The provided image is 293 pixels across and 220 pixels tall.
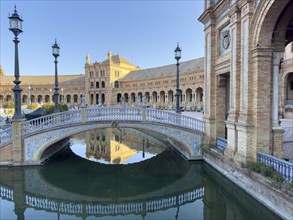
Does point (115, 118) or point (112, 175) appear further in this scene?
point (115, 118)

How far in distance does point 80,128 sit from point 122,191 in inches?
168

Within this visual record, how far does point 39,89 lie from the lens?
7881 centimetres

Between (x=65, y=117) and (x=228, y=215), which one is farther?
(x=65, y=117)

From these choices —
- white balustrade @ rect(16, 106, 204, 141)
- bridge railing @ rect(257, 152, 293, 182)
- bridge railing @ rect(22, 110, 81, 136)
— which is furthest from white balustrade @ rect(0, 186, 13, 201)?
bridge railing @ rect(257, 152, 293, 182)

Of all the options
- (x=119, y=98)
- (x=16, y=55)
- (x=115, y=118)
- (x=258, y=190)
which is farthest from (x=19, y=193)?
(x=119, y=98)

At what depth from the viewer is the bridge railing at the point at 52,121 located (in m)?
10.9

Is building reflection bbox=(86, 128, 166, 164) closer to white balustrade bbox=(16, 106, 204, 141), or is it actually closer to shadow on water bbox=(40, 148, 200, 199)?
shadow on water bbox=(40, 148, 200, 199)

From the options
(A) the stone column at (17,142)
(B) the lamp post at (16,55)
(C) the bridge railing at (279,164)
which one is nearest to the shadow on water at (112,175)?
(A) the stone column at (17,142)

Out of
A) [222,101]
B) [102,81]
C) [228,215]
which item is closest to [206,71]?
[222,101]

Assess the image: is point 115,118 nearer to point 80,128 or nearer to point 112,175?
point 80,128

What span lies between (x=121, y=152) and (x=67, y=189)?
6.47 m

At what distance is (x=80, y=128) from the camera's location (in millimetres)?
11562

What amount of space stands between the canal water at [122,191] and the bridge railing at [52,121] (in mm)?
1798

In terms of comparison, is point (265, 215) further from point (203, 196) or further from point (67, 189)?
point (67, 189)
